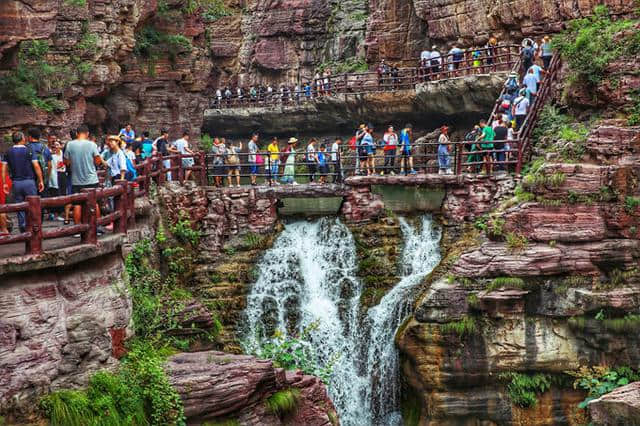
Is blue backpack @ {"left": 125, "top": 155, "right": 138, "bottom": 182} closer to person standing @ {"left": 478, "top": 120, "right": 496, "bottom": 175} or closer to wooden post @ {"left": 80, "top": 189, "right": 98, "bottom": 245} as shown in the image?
wooden post @ {"left": 80, "top": 189, "right": 98, "bottom": 245}

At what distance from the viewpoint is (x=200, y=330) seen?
16.8m

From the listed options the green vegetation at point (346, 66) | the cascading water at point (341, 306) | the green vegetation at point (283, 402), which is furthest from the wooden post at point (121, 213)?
the green vegetation at point (346, 66)

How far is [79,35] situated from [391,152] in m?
11.3

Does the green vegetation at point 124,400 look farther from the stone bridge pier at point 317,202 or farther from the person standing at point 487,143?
the person standing at point 487,143

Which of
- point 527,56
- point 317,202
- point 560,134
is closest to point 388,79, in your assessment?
point 527,56

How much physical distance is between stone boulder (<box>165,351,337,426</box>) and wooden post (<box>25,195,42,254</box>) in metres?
3.05

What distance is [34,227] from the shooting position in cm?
1077

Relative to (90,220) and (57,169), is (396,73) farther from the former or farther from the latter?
(90,220)

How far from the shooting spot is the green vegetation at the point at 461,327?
17.7m

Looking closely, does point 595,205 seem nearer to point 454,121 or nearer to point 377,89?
point 454,121

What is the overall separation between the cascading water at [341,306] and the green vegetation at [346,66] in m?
14.6

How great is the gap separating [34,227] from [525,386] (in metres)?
11.6

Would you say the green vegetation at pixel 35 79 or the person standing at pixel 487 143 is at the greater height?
the green vegetation at pixel 35 79

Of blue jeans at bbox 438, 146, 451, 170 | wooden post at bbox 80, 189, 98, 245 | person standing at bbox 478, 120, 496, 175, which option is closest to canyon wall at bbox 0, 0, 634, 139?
person standing at bbox 478, 120, 496, 175
